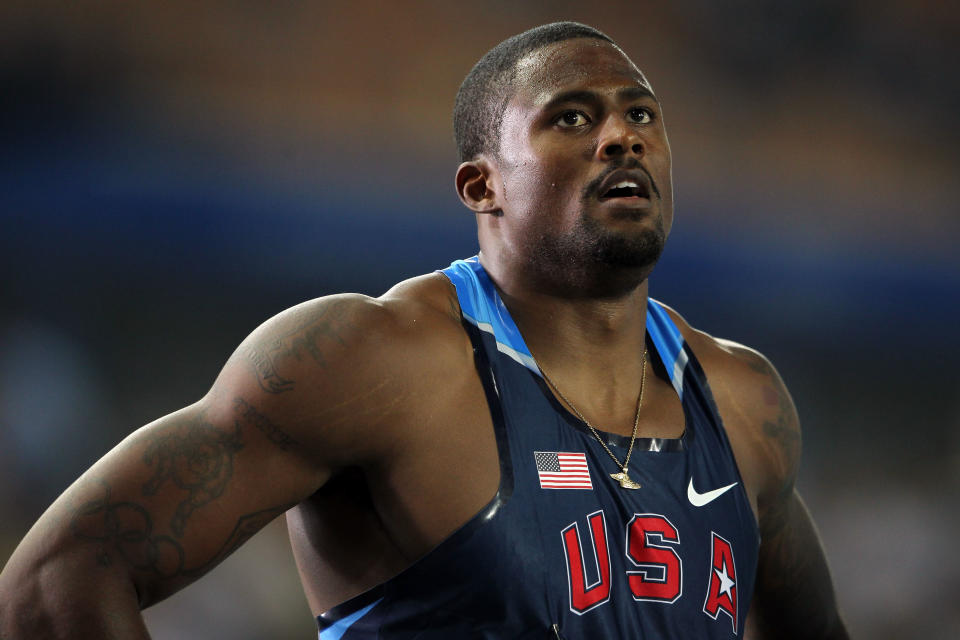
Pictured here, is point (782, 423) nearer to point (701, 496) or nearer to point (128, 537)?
point (701, 496)

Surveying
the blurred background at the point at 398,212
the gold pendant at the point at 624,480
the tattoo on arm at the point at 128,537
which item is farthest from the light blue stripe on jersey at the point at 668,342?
the blurred background at the point at 398,212

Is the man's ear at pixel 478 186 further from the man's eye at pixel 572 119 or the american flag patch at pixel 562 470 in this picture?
the american flag patch at pixel 562 470

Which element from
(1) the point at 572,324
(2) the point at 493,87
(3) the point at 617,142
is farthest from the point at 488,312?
(2) the point at 493,87

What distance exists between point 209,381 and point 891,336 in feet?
12.9

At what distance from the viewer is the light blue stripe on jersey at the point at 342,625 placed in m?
1.86

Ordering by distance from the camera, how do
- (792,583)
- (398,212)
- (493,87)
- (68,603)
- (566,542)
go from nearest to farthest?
(68,603), (566,542), (493,87), (792,583), (398,212)

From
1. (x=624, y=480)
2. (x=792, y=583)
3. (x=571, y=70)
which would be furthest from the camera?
(x=792, y=583)

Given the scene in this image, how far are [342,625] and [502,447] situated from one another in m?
0.44

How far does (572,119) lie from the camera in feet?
7.18

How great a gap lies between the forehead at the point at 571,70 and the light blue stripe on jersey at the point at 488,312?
0.40 meters

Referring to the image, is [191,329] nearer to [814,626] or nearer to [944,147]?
[814,626]

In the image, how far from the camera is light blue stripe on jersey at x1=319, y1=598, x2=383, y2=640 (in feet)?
6.10

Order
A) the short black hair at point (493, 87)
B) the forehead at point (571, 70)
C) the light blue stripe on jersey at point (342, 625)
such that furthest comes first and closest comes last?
the short black hair at point (493, 87) → the forehead at point (571, 70) → the light blue stripe on jersey at point (342, 625)

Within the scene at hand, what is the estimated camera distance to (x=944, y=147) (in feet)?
21.9
